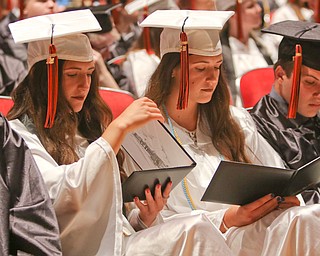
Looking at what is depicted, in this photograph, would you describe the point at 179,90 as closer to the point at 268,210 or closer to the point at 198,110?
the point at 198,110

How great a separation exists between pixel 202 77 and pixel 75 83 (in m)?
0.50

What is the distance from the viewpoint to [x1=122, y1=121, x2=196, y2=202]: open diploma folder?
3.16 m

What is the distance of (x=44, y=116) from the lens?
10.9 ft

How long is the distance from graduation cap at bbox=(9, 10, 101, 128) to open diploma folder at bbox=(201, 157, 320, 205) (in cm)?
61

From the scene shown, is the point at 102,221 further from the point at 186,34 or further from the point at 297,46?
the point at 297,46

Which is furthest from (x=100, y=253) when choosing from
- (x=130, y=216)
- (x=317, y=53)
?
(x=317, y=53)

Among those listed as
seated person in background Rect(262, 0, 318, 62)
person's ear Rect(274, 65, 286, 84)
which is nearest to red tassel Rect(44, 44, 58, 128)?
person's ear Rect(274, 65, 286, 84)

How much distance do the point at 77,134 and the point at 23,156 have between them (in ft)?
1.76

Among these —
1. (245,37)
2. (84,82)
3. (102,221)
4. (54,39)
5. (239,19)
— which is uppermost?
(54,39)

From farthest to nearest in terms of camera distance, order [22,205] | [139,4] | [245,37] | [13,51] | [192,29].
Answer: [245,37] → [139,4] → [13,51] → [192,29] → [22,205]

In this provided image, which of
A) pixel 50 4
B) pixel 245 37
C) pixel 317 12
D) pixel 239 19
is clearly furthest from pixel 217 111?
pixel 317 12

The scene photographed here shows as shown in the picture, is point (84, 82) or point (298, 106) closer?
point (84, 82)

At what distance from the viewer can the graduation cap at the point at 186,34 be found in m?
3.55

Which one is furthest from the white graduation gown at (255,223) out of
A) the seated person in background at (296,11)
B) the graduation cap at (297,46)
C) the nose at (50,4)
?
the seated person in background at (296,11)
